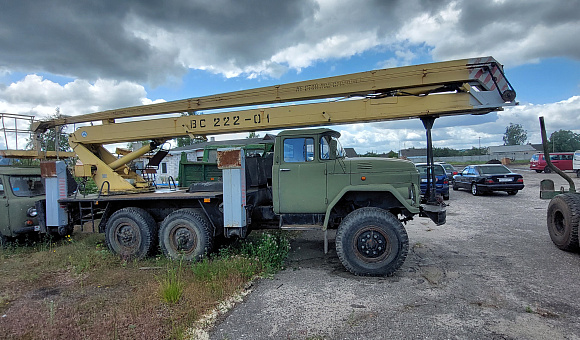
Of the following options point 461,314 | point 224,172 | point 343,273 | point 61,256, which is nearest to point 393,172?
point 343,273

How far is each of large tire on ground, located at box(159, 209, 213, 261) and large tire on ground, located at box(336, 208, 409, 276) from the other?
2482mm

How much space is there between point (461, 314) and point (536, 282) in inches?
70.9

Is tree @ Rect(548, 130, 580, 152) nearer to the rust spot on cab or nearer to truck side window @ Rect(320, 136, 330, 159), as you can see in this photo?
truck side window @ Rect(320, 136, 330, 159)

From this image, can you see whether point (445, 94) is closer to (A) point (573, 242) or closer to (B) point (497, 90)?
(B) point (497, 90)

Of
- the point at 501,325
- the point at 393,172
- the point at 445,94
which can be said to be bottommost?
the point at 501,325

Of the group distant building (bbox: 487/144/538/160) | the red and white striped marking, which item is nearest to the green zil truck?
the red and white striped marking

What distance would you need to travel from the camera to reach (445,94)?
16.5 ft

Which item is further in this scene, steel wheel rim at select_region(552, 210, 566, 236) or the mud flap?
steel wheel rim at select_region(552, 210, 566, 236)

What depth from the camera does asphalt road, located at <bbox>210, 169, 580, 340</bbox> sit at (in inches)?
133

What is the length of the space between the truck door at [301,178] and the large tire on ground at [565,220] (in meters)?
4.49

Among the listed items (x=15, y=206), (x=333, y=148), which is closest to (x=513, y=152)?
(x=333, y=148)

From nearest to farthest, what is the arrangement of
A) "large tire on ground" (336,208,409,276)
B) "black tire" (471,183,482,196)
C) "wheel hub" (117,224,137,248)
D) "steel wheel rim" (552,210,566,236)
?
1. "large tire on ground" (336,208,409,276)
2. "steel wheel rim" (552,210,566,236)
3. "wheel hub" (117,224,137,248)
4. "black tire" (471,183,482,196)

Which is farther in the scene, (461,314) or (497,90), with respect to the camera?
(497,90)

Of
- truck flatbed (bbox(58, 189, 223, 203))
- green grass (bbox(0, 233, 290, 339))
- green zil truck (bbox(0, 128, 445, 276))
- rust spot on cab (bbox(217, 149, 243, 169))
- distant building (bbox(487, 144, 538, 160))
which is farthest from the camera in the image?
distant building (bbox(487, 144, 538, 160))
